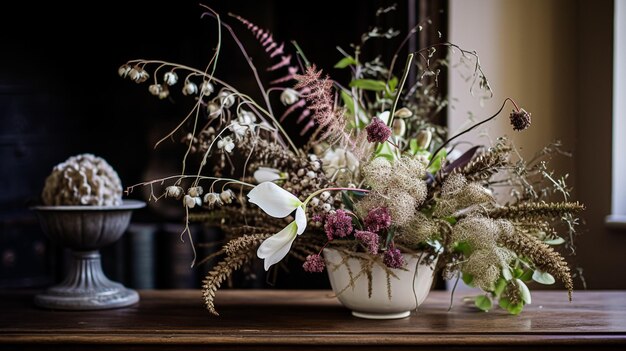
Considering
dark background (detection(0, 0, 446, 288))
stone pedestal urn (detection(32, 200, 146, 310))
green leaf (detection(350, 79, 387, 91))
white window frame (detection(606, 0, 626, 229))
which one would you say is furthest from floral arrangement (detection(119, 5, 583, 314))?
dark background (detection(0, 0, 446, 288))

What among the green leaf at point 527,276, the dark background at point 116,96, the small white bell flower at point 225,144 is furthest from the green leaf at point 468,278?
the dark background at point 116,96

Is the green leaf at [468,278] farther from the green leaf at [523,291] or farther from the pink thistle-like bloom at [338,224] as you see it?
the pink thistle-like bloom at [338,224]

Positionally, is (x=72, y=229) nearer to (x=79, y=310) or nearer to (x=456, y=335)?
(x=79, y=310)

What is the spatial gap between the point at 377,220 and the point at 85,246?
590mm

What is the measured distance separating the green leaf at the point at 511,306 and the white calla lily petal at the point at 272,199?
0.44m

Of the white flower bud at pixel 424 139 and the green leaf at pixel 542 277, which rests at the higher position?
the white flower bud at pixel 424 139

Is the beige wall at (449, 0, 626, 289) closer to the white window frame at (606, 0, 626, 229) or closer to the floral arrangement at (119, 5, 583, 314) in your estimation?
the white window frame at (606, 0, 626, 229)

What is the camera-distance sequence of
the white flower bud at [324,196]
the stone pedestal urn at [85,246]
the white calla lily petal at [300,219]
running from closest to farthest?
the white calla lily petal at [300,219], the white flower bud at [324,196], the stone pedestal urn at [85,246]

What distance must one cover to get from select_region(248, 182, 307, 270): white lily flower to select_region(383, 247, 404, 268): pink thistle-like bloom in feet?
0.46

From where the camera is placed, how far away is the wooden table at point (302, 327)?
3.47 ft

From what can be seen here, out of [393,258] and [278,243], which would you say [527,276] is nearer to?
[393,258]

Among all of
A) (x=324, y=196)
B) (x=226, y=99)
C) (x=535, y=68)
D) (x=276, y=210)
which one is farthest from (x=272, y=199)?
(x=535, y=68)

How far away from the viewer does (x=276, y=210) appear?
3.44 ft

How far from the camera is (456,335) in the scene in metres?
1.07
